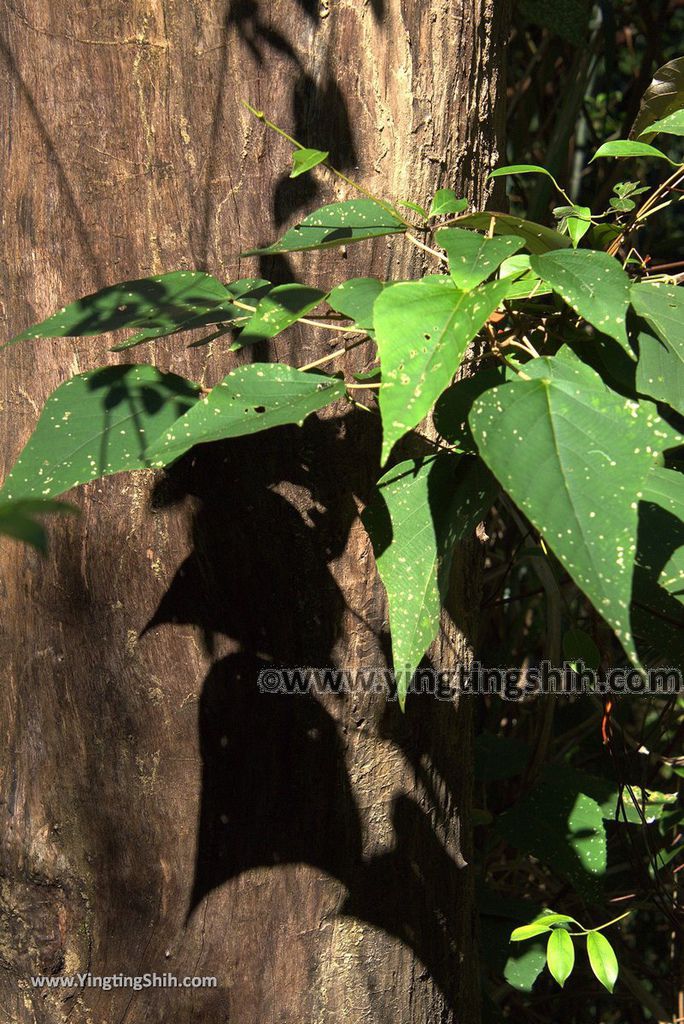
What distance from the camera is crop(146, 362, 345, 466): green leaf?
0.62 metres

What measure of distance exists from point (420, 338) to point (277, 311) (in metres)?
0.14

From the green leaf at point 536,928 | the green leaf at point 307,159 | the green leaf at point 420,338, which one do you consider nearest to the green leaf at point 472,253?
the green leaf at point 420,338

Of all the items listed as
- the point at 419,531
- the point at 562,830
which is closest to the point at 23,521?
the point at 419,531

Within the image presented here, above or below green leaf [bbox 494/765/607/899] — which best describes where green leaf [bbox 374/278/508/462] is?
above

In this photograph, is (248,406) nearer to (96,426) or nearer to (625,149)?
A: (96,426)

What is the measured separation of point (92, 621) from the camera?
2.68 ft

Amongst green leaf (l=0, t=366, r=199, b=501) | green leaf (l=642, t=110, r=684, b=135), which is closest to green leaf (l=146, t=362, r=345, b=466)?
green leaf (l=0, t=366, r=199, b=501)

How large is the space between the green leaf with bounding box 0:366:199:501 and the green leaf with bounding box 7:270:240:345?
5 centimetres

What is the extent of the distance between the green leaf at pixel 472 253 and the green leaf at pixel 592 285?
38 mm

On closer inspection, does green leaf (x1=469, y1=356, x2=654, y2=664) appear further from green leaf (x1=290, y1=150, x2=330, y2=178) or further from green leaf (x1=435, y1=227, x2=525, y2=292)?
green leaf (x1=290, y1=150, x2=330, y2=178)

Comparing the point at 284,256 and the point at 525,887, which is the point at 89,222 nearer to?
the point at 284,256

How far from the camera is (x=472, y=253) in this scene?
60cm

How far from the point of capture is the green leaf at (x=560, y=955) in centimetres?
98

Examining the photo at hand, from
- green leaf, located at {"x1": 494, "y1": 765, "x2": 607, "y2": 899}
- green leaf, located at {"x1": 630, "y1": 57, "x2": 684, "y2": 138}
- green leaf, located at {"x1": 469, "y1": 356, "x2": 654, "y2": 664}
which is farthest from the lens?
green leaf, located at {"x1": 494, "y1": 765, "x2": 607, "y2": 899}
